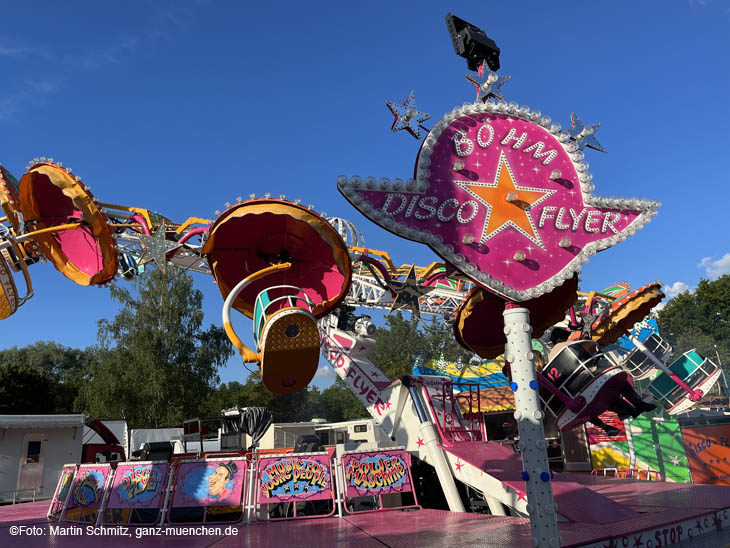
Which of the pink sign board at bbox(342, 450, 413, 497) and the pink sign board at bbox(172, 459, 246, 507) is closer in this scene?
the pink sign board at bbox(172, 459, 246, 507)

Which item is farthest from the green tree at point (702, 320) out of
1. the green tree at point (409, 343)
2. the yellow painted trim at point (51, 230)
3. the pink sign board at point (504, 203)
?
the yellow painted trim at point (51, 230)

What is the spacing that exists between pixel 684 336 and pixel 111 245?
85479 millimetres

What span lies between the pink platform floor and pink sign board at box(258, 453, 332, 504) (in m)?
0.38

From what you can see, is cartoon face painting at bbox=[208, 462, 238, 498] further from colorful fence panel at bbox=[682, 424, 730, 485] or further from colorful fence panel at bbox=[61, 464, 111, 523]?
colorful fence panel at bbox=[682, 424, 730, 485]

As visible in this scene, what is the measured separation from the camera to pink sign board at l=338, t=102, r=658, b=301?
6395 millimetres

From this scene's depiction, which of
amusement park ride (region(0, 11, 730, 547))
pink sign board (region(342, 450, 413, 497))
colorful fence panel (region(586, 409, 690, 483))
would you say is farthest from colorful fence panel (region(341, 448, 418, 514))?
colorful fence panel (region(586, 409, 690, 483))

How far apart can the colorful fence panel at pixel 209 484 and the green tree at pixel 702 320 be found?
75363 mm

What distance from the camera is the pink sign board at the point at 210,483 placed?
8008mm

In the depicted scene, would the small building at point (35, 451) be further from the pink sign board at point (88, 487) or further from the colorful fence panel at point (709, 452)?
the colorful fence panel at point (709, 452)

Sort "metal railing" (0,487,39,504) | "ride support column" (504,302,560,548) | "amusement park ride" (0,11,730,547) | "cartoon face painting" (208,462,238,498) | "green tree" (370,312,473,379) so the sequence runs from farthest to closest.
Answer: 1. "green tree" (370,312,473,379)
2. "metal railing" (0,487,39,504)
3. "cartoon face painting" (208,462,238,498)
4. "amusement park ride" (0,11,730,547)
5. "ride support column" (504,302,560,548)

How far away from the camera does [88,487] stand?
8.71m

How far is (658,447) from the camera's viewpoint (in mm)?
16469

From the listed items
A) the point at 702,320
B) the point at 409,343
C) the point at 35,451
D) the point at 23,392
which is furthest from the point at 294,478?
the point at 702,320

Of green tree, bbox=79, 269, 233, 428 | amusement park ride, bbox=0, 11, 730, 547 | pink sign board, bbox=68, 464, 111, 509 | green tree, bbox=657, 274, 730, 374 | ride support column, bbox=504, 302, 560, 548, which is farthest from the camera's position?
green tree, bbox=657, 274, 730, 374
